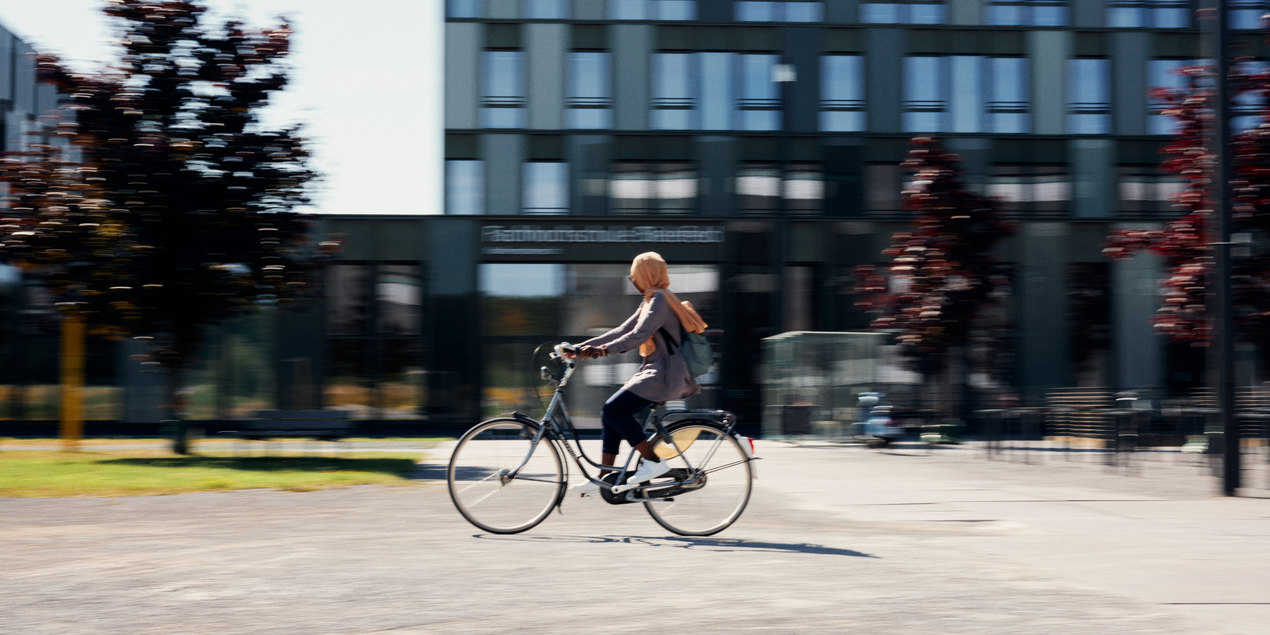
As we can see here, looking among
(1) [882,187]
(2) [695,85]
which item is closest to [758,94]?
(2) [695,85]

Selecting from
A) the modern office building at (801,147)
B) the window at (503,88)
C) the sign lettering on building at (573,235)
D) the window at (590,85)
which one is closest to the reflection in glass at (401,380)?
the modern office building at (801,147)

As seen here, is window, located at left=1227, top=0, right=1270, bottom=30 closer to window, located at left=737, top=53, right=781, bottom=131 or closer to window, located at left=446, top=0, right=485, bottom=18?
window, located at left=737, top=53, right=781, bottom=131

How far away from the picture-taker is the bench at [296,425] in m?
17.0

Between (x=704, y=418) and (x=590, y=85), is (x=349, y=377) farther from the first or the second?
(x=704, y=418)

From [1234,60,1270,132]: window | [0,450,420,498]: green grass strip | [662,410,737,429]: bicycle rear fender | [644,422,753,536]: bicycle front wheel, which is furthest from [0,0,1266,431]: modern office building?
[662,410,737,429]: bicycle rear fender

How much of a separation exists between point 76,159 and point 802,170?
674 inches

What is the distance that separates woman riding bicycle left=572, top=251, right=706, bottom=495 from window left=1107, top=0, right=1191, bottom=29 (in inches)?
1011

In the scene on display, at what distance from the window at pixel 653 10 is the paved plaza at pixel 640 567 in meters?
20.3

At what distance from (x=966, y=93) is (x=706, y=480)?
23620 millimetres

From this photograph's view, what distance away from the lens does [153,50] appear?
1580cm

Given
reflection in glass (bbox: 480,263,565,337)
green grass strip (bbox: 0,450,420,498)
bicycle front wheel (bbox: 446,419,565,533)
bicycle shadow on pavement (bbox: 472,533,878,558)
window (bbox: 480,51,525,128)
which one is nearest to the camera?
bicycle shadow on pavement (bbox: 472,533,878,558)

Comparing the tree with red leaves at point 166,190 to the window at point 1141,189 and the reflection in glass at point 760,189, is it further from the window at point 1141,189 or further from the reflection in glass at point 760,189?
the window at point 1141,189

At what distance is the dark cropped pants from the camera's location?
22.8 ft

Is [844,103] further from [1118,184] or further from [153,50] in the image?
[153,50]
